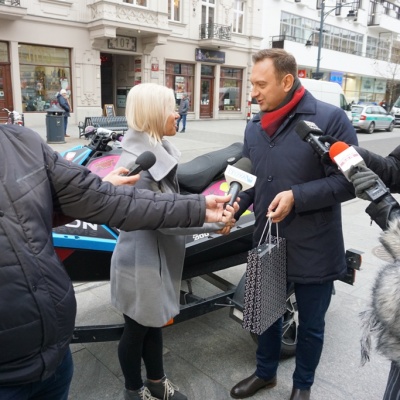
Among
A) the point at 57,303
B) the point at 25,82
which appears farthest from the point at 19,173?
the point at 25,82

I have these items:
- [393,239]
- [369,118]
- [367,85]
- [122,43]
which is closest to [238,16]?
[122,43]

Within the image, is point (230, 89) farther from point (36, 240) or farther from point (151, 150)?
point (36, 240)

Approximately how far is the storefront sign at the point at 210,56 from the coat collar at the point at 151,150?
23131 mm

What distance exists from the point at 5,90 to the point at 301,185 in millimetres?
18289

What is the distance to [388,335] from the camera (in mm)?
1319

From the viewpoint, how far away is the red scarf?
2.12 meters

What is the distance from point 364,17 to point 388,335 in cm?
4313

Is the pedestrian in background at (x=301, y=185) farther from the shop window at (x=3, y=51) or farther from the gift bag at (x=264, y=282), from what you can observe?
the shop window at (x=3, y=51)

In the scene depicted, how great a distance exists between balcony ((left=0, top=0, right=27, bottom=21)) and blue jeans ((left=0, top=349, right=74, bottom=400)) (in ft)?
57.8

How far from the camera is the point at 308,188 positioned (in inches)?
79.1

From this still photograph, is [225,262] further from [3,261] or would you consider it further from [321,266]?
[3,261]

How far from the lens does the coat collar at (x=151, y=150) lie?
1.94 m

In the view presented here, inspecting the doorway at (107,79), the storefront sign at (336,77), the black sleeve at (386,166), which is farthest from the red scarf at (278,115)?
the storefront sign at (336,77)

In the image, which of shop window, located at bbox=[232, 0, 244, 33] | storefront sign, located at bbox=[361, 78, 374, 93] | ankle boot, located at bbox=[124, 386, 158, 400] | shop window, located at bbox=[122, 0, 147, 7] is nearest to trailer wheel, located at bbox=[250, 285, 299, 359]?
ankle boot, located at bbox=[124, 386, 158, 400]
